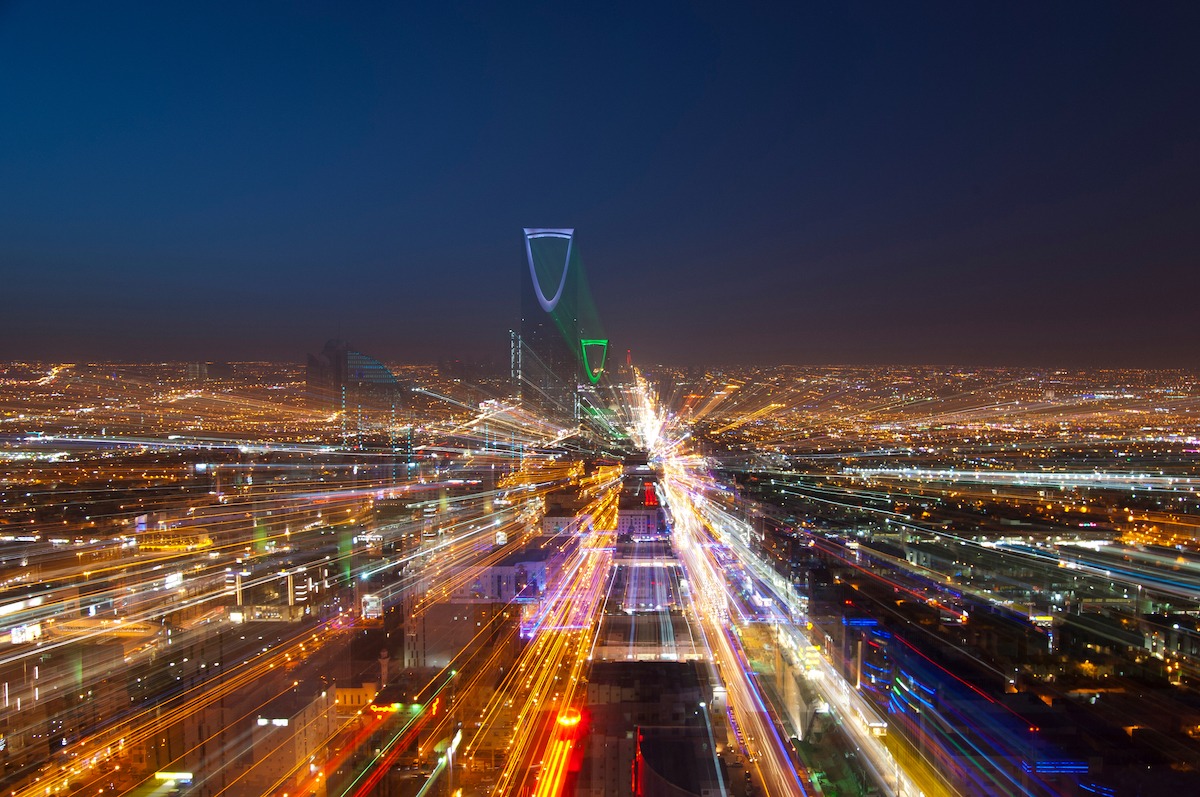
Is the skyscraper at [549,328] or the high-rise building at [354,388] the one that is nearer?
the high-rise building at [354,388]

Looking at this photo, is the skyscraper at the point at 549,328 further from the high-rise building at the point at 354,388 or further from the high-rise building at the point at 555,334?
the high-rise building at the point at 354,388

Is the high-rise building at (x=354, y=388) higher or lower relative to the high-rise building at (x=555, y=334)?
lower

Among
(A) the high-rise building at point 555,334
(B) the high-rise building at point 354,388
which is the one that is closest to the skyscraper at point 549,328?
(A) the high-rise building at point 555,334

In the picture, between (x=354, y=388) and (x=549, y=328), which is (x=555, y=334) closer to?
(x=549, y=328)

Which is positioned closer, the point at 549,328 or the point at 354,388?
the point at 354,388

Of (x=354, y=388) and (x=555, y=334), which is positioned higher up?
(x=555, y=334)

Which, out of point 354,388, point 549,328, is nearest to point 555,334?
point 549,328

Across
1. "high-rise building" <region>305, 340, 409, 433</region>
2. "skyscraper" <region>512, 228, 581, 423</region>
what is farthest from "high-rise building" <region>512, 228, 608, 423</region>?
"high-rise building" <region>305, 340, 409, 433</region>

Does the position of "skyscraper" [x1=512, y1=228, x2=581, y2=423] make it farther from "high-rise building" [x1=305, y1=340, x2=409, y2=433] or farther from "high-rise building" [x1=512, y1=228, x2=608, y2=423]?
"high-rise building" [x1=305, y1=340, x2=409, y2=433]

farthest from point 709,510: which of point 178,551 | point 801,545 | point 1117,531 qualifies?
point 178,551

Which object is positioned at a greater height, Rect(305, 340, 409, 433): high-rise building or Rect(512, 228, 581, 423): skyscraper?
Rect(512, 228, 581, 423): skyscraper

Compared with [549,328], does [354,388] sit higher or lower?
lower
